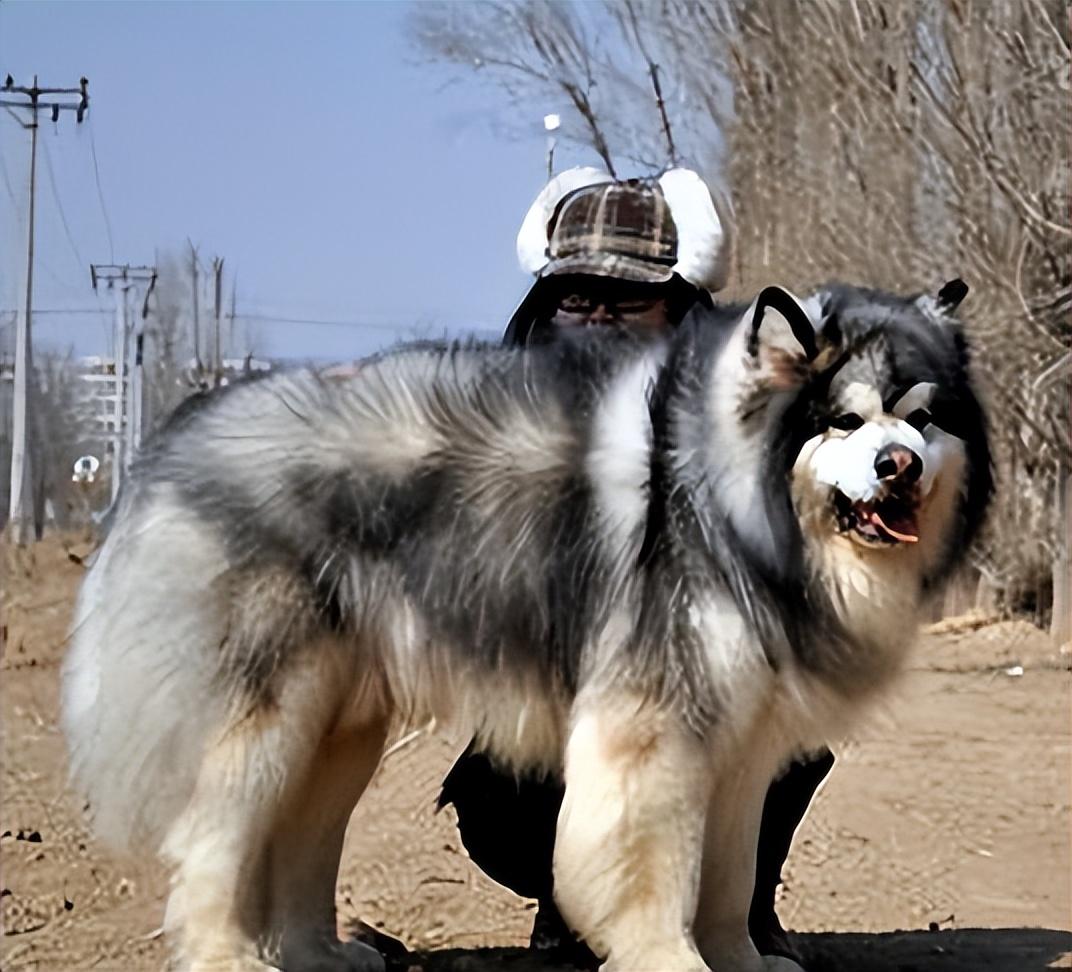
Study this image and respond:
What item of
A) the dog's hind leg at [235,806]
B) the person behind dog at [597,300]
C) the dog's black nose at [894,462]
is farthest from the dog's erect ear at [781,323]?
the dog's hind leg at [235,806]

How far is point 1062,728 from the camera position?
9367mm

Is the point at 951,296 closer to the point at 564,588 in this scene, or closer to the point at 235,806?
the point at 564,588

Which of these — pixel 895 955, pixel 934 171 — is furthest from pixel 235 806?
pixel 934 171

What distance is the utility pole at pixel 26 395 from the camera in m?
19.1

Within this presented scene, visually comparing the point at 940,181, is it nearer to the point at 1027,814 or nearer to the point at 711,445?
the point at 1027,814

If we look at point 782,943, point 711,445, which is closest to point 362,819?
point 782,943

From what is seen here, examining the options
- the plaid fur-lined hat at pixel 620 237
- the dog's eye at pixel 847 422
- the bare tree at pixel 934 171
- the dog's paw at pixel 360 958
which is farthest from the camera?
the bare tree at pixel 934 171

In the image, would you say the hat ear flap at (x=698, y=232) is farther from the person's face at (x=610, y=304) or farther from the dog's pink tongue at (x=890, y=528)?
the dog's pink tongue at (x=890, y=528)

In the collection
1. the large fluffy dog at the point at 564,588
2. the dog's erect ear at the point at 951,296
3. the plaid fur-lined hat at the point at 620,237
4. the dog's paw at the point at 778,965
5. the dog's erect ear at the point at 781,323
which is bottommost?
the dog's paw at the point at 778,965

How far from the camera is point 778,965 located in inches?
155

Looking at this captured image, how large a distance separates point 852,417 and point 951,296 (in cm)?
55

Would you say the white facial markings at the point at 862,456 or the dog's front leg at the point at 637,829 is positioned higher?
the white facial markings at the point at 862,456

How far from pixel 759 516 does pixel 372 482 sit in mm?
938

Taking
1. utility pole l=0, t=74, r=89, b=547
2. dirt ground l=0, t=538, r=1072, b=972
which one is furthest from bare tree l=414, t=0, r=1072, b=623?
utility pole l=0, t=74, r=89, b=547
